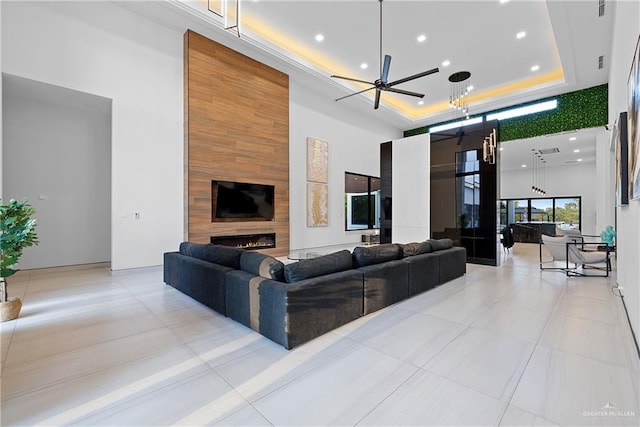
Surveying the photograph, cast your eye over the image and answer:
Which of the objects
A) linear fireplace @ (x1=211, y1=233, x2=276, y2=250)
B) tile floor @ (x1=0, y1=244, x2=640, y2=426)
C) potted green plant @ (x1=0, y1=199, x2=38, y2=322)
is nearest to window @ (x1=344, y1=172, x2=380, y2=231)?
linear fireplace @ (x1=211, y1=233, x2=276, y2=250)

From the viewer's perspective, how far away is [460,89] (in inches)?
338

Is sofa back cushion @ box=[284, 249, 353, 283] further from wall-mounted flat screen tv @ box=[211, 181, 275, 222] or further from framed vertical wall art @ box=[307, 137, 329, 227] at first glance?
framed vertical wall art @ box=[307, 137, 329, 227]

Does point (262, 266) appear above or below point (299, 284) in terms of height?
above

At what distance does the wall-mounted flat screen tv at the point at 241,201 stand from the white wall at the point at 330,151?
977 millimetres

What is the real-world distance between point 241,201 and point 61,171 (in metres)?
3.55

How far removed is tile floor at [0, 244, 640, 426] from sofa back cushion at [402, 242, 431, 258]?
2.32ft

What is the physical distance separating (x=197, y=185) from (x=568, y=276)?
7168 millimetres

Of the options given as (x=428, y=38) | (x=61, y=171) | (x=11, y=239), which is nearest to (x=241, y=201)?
(x=61, y=171)

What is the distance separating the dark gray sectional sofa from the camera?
2.45m

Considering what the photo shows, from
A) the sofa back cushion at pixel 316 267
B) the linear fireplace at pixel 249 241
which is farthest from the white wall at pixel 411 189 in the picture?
the sofa back cushion at pixel 316 267

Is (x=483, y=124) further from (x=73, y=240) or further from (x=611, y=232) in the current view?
(x=73, y=240)

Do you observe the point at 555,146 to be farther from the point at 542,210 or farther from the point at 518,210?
the point at 518,210

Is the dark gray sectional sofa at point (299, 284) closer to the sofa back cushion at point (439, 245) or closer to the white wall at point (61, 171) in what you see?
the sofa back cushion at point (439, 245)

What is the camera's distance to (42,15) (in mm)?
4570
